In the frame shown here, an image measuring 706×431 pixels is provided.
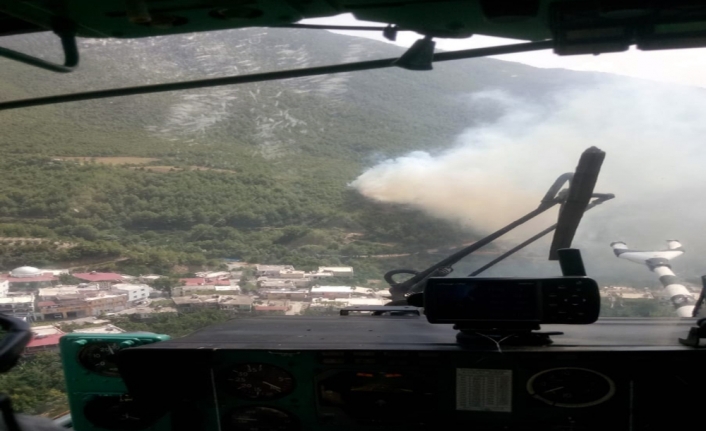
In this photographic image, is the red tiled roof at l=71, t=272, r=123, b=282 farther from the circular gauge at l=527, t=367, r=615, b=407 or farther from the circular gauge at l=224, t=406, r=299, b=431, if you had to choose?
the circular gauge at l=527, t=367, r=615, b=407

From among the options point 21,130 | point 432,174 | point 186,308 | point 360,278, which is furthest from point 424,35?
point 21,130

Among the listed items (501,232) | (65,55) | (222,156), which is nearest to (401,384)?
(501,232)

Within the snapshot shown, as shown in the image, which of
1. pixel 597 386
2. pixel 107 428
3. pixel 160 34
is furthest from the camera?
pixel 160 34

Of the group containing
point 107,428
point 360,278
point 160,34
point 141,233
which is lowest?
point 107,428

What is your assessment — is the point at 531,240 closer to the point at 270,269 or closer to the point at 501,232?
the point at 501,232

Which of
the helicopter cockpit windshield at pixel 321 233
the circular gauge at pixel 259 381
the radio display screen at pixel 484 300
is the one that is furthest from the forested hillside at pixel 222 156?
the circular gauge at pixel 259 381

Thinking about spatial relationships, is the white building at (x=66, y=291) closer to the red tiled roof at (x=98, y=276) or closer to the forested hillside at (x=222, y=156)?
the red tiled roof at (x=98, y=276)

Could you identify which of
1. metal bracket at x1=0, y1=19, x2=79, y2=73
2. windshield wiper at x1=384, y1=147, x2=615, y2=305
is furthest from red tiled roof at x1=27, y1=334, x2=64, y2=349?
windshield wiper at x1=384, y1=147, x2=615, y2=305

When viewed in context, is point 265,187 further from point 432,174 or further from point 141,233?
point 432,174

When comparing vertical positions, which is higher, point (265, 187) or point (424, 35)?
point (424, 35)
